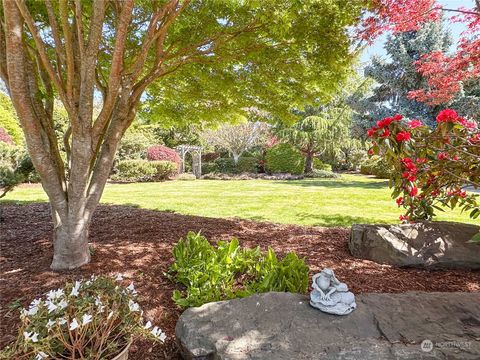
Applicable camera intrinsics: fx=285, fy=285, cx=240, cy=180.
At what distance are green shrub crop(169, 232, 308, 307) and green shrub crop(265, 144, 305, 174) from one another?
59.4 feet

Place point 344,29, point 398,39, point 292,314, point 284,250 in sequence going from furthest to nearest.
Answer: point 398,39, point 344,29, point 284,250, point 292,314

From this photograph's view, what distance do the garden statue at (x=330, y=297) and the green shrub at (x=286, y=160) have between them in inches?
743

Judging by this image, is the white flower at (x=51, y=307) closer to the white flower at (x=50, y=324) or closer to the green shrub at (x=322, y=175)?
the white flower at (x=50, y=324)

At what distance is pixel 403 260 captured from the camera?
11.9ft

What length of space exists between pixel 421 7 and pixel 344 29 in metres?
1.47

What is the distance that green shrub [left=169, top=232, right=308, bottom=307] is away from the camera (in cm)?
262

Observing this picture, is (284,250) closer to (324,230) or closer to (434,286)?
(324,230)

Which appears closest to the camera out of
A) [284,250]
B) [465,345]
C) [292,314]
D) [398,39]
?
[465,345]

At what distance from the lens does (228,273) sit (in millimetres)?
2908

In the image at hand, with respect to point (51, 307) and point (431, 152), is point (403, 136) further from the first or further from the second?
point (51, 307)

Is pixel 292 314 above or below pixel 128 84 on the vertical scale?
below

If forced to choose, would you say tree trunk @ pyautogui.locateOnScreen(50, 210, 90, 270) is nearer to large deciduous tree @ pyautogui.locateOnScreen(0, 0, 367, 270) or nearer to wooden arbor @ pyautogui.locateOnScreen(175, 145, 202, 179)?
large deciduous tree @ pyautogui.locateOnScreen(0, 0, 367, 270)

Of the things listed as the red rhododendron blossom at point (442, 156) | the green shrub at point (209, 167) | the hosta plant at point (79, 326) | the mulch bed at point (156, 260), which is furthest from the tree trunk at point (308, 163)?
the hosta plant at point (79, 326)

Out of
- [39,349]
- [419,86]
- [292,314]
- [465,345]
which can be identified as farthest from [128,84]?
[419,86]
